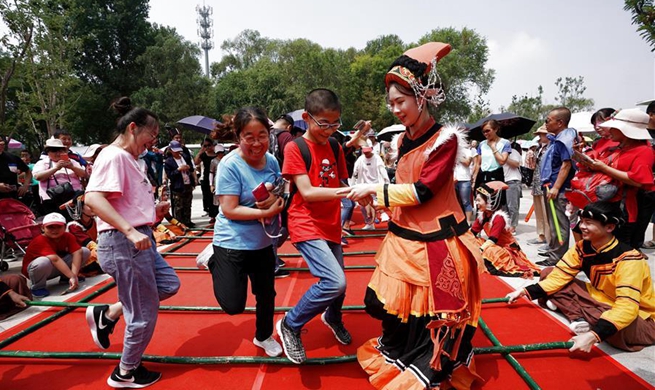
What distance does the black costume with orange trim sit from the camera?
2.17 m

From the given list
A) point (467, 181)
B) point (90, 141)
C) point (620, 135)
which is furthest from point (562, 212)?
point (90, 141)

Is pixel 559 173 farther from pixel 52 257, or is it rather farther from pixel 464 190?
pixel 52 257

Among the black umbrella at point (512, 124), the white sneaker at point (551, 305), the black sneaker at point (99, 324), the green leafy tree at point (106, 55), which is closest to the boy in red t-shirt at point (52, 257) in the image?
the black sneaker at point (99, 324)

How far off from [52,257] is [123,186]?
3018 mm

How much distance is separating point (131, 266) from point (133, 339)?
486 millimetres

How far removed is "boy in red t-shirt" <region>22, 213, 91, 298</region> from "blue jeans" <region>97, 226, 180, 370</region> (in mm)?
2710

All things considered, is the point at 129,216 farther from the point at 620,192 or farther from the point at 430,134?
the point at 620,192

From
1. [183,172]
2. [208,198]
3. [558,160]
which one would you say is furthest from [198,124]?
[558,160]

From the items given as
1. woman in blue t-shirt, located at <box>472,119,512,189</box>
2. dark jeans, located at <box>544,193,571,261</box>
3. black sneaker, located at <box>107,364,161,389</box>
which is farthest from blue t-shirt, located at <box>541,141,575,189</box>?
black sneaker, located at <box>107,364,161,389</box>

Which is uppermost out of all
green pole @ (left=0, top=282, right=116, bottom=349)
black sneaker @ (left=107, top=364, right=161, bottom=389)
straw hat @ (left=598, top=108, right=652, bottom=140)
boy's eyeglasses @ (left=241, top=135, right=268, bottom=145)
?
A: straw hat @ (left=598, top=108, right=652, bottom=140)

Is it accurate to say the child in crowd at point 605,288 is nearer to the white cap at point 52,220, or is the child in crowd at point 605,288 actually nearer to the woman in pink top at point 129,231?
the woman in pink top at point 129,231

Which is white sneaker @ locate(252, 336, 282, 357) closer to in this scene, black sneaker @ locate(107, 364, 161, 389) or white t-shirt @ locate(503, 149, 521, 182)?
black sneaker @ locate(107, 364, 161, 389)

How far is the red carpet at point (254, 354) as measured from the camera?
8.36 feet

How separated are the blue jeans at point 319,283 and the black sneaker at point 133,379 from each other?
1.00 meters
